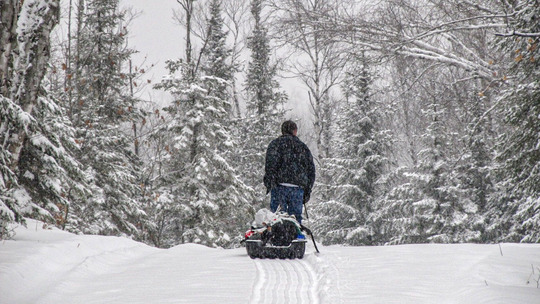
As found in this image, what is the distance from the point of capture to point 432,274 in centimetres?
545

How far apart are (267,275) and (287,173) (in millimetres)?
2109

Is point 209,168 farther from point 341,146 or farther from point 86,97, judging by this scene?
point 341,146

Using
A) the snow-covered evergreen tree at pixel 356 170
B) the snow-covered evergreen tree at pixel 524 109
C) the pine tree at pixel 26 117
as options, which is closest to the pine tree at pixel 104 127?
the pine tree at pixel 26 117

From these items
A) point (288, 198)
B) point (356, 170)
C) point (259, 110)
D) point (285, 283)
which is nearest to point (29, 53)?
point (288, 198)

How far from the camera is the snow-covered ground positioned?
4.60 metres

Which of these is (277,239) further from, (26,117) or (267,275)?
(26,117)

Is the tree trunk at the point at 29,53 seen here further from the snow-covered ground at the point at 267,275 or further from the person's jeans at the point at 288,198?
the person's jeans at the point at 288,198

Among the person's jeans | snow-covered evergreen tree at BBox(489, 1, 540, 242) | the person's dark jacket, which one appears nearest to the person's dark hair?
the person's dark jacket

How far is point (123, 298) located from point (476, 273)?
13.1 feet

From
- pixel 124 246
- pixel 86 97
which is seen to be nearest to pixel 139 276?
pixel 124 246

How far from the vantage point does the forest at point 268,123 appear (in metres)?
8.82

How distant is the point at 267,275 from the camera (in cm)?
572

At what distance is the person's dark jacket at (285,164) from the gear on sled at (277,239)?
2.18 feet

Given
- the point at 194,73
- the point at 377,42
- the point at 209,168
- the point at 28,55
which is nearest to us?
the point at 28,55
